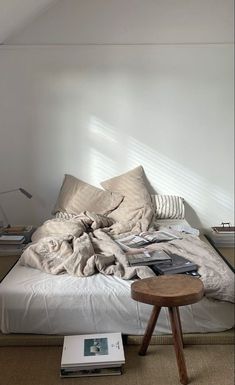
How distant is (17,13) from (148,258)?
94.7 inches

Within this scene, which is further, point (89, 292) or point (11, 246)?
point (11, 246)

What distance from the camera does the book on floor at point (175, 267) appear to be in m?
2.42

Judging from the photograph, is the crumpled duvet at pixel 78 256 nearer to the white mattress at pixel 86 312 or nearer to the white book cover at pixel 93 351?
the white mattress at pixel 86 312

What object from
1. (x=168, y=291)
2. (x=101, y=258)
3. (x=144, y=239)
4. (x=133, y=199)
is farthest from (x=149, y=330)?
(x=133, y=199)

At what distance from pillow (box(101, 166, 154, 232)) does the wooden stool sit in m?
1.30

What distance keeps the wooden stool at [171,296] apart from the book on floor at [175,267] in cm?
20

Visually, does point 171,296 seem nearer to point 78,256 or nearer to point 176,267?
point 176,267

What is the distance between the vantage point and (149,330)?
2.17 m

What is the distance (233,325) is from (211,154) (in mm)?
2104

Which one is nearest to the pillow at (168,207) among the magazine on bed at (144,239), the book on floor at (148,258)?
the magazine on bed at (144,239)

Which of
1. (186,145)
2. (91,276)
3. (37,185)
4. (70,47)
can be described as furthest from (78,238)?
(70,47)

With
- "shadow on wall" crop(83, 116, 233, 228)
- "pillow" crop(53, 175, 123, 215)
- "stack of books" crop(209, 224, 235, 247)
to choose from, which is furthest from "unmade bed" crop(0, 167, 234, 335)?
"shadow on wall" crop(83, 116, 233, 228)

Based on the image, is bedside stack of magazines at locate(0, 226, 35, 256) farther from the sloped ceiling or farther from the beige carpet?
the sloped ceiling

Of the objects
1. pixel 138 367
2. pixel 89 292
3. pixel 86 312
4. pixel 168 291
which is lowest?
pixel 138 367
